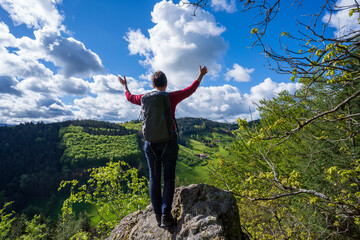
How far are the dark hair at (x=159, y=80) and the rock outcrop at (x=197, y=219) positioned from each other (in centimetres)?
245

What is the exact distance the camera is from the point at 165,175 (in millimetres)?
3371

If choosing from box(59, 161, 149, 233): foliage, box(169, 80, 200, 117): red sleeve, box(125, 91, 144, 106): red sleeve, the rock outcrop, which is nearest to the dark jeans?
the rock outcrop

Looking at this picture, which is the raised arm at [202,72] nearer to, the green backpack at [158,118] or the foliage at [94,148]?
the green backpack at [158,118]

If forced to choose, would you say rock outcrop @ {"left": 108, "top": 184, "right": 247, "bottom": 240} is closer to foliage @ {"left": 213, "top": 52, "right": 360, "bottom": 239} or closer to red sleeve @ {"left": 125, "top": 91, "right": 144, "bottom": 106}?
foliage @ {"left": 213, "top": 52, "right": 360, "bottom": 239}

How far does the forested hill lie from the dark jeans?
69.5m

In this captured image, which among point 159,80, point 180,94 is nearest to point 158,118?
point 180,94

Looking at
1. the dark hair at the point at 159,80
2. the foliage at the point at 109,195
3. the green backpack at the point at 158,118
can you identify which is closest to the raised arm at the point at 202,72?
the dark hair at the point at 159,80

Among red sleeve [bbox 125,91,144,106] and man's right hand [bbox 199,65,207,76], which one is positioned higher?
man's right hand [bbox 199,65,207,76]

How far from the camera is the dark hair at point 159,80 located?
3521mm

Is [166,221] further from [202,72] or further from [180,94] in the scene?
[202,72]

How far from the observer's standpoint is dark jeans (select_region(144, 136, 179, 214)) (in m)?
3.31

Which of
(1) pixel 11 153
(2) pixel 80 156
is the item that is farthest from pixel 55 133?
(2) pixel 80 156

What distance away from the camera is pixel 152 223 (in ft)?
12.2

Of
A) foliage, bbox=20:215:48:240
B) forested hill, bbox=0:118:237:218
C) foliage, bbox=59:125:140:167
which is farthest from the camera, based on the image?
foliage, bbox=59:125:140:167
